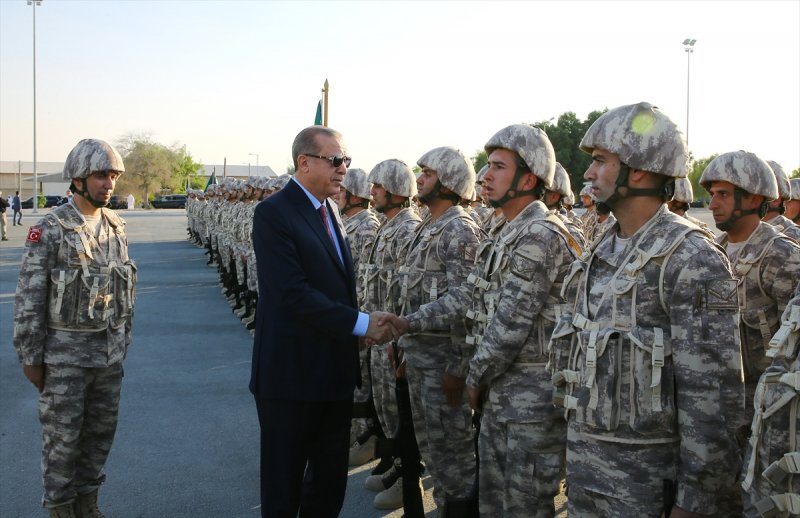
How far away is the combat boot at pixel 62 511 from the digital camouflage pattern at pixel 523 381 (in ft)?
9.55

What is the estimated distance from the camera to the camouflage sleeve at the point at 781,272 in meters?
4.56

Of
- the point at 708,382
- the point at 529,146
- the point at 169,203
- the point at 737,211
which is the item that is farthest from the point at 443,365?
the point at 169,203

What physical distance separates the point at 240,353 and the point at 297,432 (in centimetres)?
720

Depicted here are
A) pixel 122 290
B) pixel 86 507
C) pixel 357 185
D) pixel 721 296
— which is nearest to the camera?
pixel 721 296

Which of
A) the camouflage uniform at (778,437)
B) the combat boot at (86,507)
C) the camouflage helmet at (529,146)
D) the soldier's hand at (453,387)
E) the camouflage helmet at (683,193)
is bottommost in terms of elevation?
the combat boot at (86,507)

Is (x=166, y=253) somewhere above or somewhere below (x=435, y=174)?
below

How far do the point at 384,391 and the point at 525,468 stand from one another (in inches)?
106

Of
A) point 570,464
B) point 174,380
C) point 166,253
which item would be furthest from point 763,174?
point 166,253

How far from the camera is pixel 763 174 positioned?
4793 mm

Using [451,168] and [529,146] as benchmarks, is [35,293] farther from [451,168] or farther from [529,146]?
[529,146]

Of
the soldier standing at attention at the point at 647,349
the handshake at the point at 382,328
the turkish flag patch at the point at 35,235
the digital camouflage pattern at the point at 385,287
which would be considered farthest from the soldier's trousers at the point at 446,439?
the turkish flag patch at the point at 35,235

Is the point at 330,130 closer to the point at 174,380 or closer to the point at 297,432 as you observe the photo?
the point at 297,432

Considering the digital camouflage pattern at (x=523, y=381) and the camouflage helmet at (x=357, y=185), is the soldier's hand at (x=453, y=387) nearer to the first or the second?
the digital camouflage pattern at (x=523, y=381)

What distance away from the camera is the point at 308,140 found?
14.2 feet
